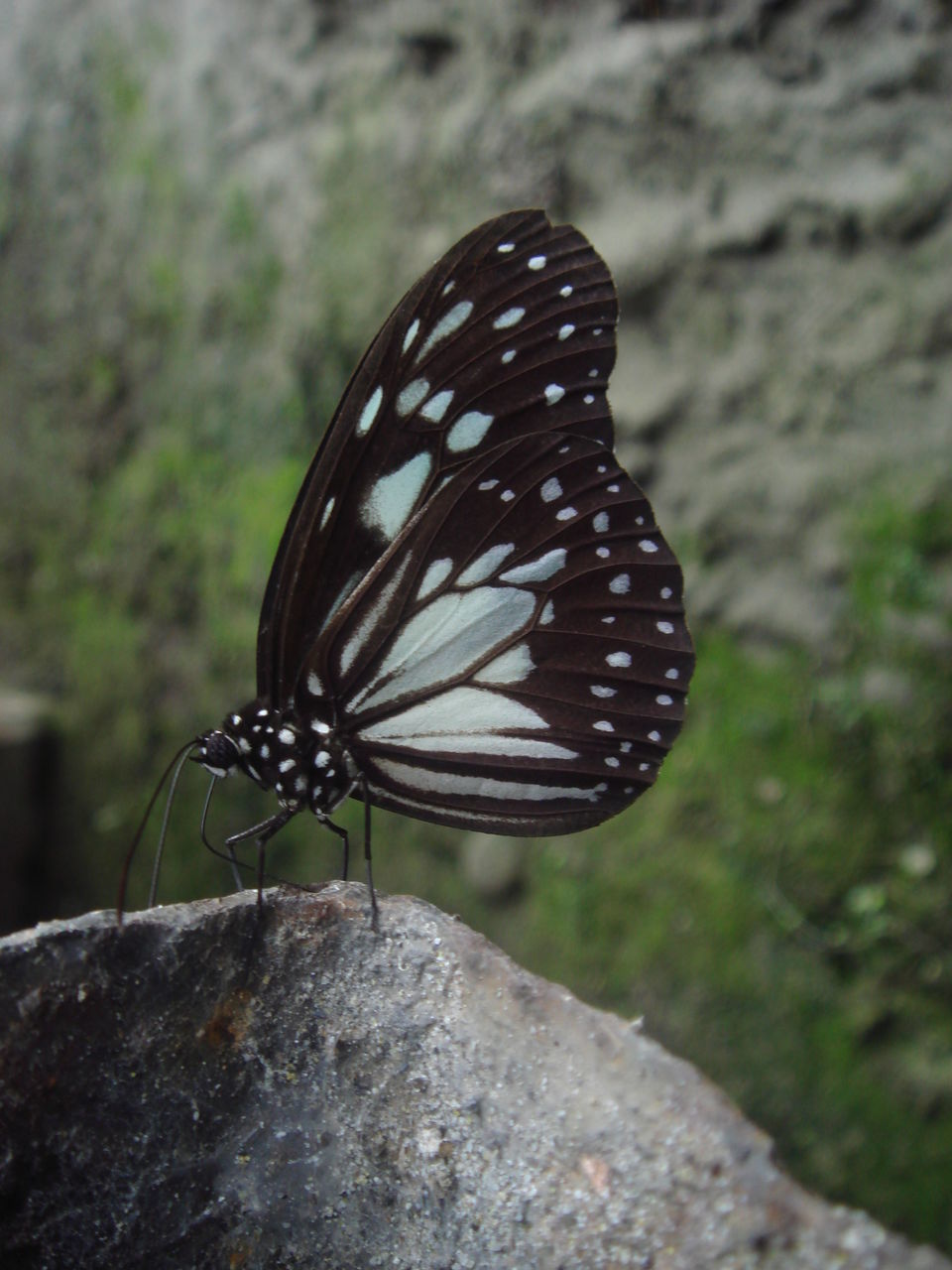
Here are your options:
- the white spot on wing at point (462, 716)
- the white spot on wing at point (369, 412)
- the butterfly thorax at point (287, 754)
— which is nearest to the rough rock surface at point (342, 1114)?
the butterfly thorax at point (287, 754)

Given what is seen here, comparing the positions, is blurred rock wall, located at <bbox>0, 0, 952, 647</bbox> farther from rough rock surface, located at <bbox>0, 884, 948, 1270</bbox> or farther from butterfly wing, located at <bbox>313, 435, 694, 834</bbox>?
rough rock surface, located at <bbox>0, 884, 948, 1270</bbox>

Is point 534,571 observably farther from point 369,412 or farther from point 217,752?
point 217,752

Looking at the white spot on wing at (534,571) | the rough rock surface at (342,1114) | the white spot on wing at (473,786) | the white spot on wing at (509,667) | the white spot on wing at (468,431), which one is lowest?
the rough rock surface at (342,1114)

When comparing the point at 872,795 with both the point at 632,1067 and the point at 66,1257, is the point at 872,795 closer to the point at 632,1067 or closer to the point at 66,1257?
the point at 632,1067

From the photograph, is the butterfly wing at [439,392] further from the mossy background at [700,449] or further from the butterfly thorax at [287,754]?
the mossy background at [700,449]

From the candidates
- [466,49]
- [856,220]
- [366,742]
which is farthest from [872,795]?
[466,49]
